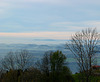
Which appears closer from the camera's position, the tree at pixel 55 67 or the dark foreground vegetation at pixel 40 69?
the dark foreground vegetation at pixel 40 69

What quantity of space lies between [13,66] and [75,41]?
30.9 meters

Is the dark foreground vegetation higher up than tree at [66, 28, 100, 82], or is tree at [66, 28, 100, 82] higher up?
tree at [66, 28, 100, 82]

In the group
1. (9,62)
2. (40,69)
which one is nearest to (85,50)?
(40,69)

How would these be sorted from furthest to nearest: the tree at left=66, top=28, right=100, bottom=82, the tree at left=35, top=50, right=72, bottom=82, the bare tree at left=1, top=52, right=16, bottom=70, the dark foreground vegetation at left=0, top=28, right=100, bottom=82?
the bare tree at left=1, top=52, right=16, bottom=70 < the tree at left=35, top=50, right=72, bottom=82 < the dark foreground vegetation at left=0, top=28, right=100, bottom=82 < the tree at left=66, top=28, right=100, bottom=82

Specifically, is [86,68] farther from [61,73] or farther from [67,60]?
[67,60]

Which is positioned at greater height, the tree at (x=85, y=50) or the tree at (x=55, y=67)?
the tree at (x=85, y=50)

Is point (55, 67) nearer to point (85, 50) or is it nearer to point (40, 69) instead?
point (40, 69)

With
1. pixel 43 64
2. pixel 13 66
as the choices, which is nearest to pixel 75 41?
pixel 43 64

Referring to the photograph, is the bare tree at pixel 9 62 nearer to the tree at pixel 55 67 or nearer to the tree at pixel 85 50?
the tree at pixel 55 67

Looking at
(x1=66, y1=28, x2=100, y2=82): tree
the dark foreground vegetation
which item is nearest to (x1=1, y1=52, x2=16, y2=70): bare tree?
the dark foreground vegetation

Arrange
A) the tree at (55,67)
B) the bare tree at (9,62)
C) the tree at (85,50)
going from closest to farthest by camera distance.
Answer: the tree at (85,50)
the tree at (55,67)
the bare tree at (9,62)

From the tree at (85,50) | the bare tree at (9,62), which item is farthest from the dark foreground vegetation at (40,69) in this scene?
the tree at (85,50)

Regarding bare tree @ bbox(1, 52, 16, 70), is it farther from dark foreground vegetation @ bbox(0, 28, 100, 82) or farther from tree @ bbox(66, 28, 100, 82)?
tree @ bbox(66, 28, 100, 82)

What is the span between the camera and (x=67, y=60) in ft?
135
